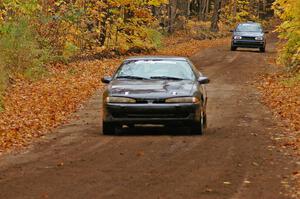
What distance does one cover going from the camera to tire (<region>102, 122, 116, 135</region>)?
13.8m

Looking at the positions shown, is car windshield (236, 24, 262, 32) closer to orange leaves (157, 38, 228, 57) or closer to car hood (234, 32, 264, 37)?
car hood (234, 32, 264, 37)

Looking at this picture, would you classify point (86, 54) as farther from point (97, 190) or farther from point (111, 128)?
point (97, 190)

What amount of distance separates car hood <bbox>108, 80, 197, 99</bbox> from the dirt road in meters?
0.82

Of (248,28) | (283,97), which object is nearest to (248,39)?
(248,28)

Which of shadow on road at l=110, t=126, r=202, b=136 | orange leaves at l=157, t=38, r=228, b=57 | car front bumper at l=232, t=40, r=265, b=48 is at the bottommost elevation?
orange leaves at l=157, t=38, r=228, b=57

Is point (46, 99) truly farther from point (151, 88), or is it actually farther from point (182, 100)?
point (182, 100)

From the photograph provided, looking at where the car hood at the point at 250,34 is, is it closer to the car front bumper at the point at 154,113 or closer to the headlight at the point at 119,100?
the car front bumper at the point at 154,113

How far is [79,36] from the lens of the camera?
32.9 meters

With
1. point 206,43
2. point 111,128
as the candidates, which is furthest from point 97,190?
point 206,43

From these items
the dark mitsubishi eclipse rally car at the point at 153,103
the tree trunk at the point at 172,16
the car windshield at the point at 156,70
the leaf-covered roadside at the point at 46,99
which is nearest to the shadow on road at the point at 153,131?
the dark mitsubishi eclipse rally car at the point at 153,103

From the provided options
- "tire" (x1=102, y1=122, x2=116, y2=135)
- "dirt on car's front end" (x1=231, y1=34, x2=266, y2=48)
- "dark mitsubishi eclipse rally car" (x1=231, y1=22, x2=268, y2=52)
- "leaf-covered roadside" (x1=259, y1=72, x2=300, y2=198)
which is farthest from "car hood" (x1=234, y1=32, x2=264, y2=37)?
"tire" (x1=102, y1=122, x2=116, y2=135)

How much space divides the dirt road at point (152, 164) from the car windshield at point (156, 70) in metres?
1.14

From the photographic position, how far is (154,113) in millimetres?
13391

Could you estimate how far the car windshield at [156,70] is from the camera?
1448cm
